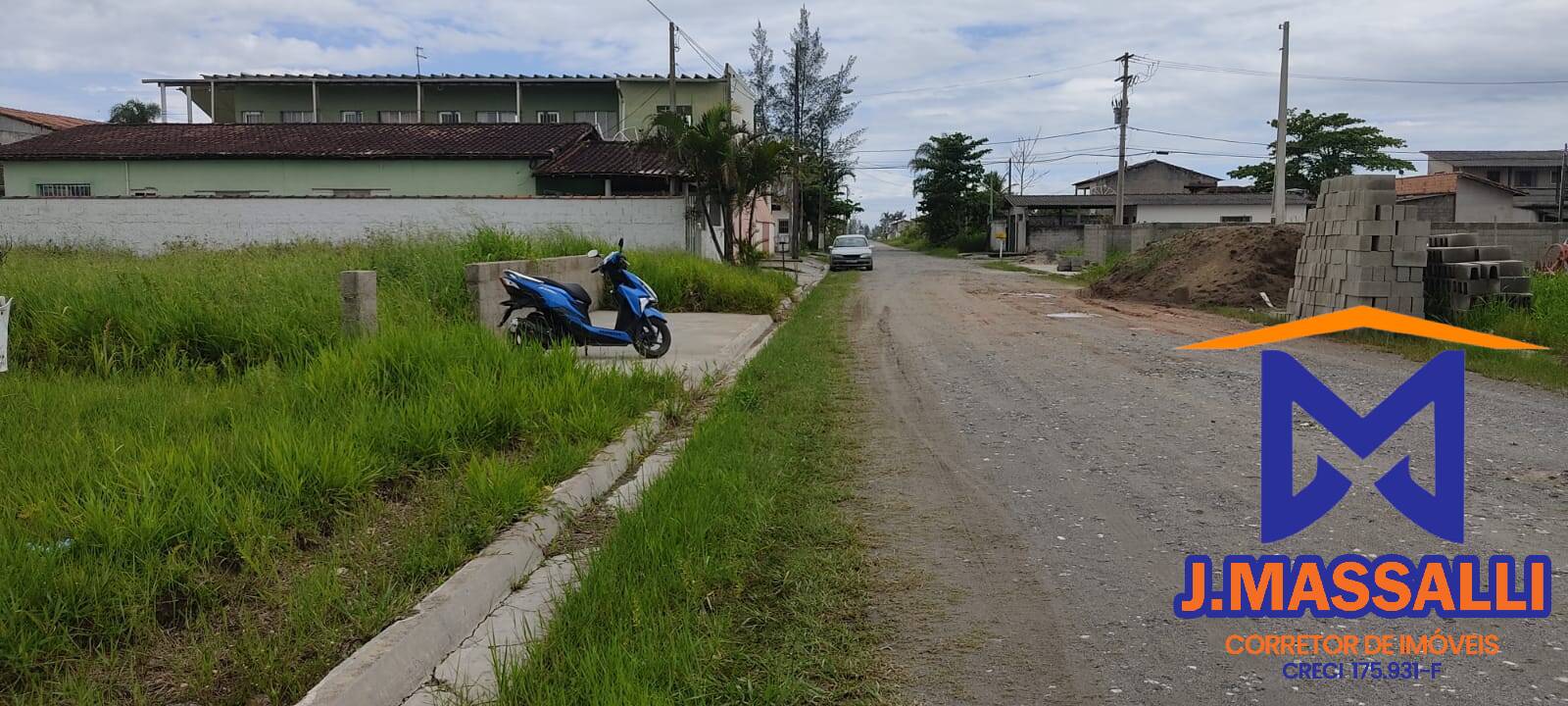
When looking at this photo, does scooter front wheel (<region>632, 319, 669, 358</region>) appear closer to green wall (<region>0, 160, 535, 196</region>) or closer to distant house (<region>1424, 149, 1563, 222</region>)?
green wall (<region>0, 160, 535, 196</region>)

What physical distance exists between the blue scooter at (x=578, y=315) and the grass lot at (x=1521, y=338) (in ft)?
26.6

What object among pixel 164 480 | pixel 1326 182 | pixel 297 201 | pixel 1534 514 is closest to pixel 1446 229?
pixel 1326 182

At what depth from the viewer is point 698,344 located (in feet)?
42.6

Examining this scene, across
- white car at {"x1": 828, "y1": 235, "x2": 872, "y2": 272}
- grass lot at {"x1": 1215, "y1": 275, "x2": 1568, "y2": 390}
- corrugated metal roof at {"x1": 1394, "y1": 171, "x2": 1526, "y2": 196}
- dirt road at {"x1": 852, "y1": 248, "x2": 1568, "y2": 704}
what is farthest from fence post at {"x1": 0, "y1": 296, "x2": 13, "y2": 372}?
corrugated metal roof at {"x1": 1394, "y1": 171, "x2": 1526, "y2": 196}

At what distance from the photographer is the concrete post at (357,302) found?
8.55 metres

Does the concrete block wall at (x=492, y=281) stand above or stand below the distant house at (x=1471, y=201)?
below

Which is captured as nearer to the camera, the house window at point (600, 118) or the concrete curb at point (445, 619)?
the concrete curb at point (445, 619)

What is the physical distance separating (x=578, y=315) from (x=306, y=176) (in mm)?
24952

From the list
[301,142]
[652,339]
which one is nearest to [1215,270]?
[652,339]

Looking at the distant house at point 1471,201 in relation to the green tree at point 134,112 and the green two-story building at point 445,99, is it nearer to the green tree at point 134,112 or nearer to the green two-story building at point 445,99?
the green two-story building at point 445,99

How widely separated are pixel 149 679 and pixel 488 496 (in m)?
1.84

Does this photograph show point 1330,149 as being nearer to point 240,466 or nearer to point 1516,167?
point 1516,167

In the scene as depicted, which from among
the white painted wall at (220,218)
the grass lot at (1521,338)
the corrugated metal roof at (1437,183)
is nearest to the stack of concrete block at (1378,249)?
the grass lot at (1521,338)

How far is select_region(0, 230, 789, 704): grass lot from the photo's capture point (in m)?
3.66
